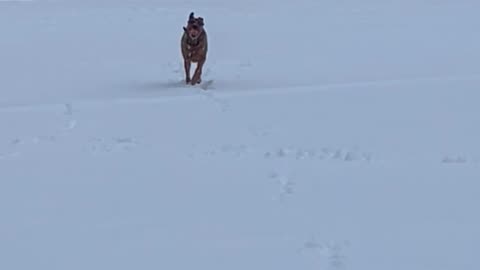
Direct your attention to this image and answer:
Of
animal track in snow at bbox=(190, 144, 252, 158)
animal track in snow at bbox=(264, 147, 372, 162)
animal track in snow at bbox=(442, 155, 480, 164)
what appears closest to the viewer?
animal track in snow at bbox=(442, 155, 480, 164)

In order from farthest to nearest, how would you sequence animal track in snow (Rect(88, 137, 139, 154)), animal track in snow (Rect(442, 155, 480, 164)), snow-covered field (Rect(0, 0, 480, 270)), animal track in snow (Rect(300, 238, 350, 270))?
animal track in snow (Rect(88, 137, 139, 154)), animal track in snow (Rect(442, 155, 480, 164)), snow-covered field (Rect(0, 0, 480, 270)), animal track in snow (Rect(300, 238, 350, 270))

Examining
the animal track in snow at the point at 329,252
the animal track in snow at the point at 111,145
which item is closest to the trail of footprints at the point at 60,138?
the animal track in snow at the point at 111,145

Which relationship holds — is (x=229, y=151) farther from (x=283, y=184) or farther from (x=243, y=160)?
(x=283, y=184)

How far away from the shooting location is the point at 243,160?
511cm

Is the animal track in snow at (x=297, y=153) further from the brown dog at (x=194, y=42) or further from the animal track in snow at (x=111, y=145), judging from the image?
the brown dog at (x=194, y=42)

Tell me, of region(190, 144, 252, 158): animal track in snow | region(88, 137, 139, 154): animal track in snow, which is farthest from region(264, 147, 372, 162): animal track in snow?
region(88, 137, 139, 154): animal track in snow

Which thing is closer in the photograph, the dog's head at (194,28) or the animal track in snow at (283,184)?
the animal track in snow at (283,184)

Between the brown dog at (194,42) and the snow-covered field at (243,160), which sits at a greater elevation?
the brown dog at (194,42)

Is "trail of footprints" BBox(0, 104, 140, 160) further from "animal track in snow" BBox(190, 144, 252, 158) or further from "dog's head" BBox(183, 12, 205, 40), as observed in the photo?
"dog's head" BBox(183, 12, 205, 40)

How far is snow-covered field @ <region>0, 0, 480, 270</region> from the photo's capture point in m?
3.61

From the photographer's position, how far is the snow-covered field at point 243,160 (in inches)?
142

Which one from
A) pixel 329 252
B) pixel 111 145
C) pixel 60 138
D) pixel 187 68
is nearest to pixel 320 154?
pixel 111 145

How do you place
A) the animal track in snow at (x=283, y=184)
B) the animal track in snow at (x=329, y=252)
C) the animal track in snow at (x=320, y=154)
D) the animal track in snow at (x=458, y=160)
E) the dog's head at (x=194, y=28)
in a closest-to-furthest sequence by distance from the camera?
the animal track in snow at (x=329, y=252) < the animal track in snow at (x=283, y=184) < the animal track in snow at (x=458, y=160) < the animal track in snow at (x=320, y=154) < the dog's head at (x=194, y=28)

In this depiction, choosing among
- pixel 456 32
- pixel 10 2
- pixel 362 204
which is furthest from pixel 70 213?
pixel 10 2
